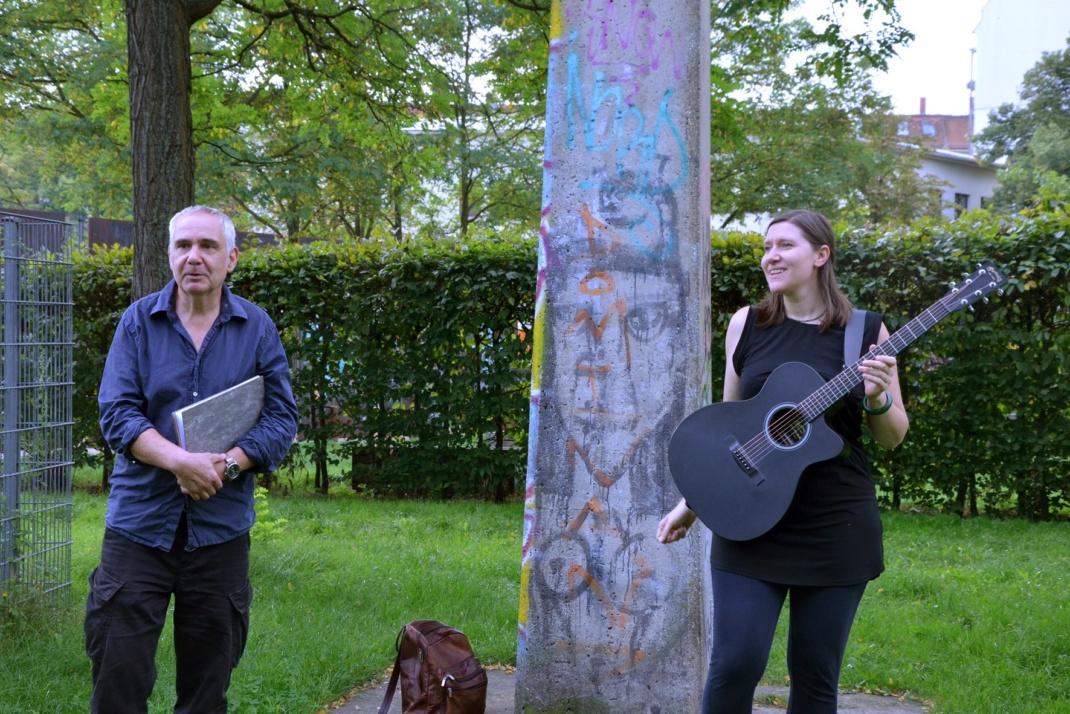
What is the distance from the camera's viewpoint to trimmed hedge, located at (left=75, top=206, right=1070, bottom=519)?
845 cm

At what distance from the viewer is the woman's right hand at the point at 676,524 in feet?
10.5

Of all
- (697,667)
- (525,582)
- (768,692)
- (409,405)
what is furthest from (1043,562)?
(409,405)

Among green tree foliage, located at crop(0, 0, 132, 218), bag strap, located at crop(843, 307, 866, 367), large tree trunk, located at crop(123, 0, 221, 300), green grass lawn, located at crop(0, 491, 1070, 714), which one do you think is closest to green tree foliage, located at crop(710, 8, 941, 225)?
green tree foliage, located at crop(0, 0, 132, 218)

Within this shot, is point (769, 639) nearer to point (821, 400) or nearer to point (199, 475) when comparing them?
point (821, 400)

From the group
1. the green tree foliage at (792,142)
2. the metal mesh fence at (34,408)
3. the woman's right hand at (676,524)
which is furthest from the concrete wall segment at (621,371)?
the green tree foliage at (792,142)

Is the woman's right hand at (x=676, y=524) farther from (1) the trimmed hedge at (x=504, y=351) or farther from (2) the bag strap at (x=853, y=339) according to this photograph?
(1) the trimmed hedge at (x=504, y=351)

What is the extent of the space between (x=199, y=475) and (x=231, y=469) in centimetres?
14

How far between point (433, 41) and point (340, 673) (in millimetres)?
15266

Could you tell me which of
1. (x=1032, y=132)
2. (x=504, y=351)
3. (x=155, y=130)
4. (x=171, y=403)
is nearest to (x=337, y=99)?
(x=504, y=351)

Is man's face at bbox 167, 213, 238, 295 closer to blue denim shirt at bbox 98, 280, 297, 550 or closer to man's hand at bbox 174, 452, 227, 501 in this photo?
blue denim shirt at bbox 98, 280, 297, 550

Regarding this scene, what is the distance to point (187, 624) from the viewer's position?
324 cm

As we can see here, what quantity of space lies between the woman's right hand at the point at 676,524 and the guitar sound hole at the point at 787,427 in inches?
14.8

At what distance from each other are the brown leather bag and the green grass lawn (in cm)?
46

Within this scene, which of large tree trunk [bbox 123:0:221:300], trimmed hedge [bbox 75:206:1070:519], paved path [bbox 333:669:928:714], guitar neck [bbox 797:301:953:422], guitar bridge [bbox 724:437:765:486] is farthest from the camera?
trimmed hedge [bbox 75:206:1070:519]
